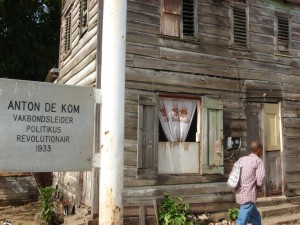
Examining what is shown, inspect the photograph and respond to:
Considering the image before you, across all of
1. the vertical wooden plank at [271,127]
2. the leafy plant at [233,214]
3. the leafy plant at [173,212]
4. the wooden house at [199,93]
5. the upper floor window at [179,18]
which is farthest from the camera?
the vertical wooden plank at [271,127]

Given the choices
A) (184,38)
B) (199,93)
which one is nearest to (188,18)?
(184,38)

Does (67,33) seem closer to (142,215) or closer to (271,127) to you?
(142,215)

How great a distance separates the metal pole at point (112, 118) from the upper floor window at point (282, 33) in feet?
26.3

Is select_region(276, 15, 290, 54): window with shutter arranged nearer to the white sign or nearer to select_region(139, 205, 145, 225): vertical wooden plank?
select_region(139, 205, 145, 225): vertical wooden plank

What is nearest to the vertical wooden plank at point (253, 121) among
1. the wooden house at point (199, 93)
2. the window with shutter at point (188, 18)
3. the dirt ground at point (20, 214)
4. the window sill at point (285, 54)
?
the wooden house at point (199, 93)

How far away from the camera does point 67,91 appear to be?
2.88 meters

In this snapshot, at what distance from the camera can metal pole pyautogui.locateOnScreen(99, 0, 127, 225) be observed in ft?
8.61

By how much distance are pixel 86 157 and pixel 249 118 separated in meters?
6.85

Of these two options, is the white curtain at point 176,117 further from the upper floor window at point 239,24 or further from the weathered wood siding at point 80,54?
the upper floor window at point 239,24

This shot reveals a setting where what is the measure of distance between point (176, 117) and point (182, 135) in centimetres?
45

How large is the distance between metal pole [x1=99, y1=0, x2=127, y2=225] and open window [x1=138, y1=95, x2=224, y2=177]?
14.8ft

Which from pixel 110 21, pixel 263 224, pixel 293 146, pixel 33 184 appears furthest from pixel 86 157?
pixel 33 184

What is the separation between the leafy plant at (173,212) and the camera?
6.86m

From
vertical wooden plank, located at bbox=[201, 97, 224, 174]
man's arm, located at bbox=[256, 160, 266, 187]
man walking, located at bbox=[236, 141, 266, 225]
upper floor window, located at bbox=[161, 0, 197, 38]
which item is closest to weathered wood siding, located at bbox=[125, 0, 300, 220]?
upper floor window, located at bbox=[161, 0, 197, 38]
